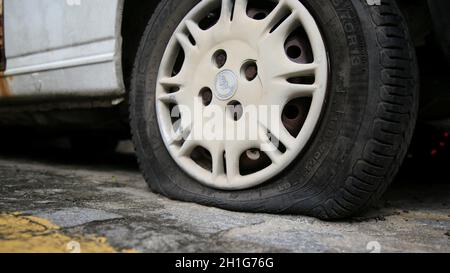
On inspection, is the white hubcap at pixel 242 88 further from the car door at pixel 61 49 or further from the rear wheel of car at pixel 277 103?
the car door at pixel 61 49

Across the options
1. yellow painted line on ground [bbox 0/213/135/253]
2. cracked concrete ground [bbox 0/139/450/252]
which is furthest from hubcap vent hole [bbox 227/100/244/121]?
yellow painted line on ground [bbox 0/213/135/253]

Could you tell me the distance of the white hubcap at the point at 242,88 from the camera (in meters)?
1.36

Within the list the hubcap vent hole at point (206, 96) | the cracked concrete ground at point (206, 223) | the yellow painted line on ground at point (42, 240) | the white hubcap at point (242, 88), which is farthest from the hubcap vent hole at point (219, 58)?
the yellow painted line on ground at point (42, 240)

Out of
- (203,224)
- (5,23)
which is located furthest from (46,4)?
(203,224)

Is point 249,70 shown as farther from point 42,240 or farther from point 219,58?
point 42,240

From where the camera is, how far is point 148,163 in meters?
1.75

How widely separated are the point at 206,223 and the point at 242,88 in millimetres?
531

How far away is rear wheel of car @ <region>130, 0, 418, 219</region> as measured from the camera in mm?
1232

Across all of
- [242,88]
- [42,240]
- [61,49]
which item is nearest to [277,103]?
[242,88]

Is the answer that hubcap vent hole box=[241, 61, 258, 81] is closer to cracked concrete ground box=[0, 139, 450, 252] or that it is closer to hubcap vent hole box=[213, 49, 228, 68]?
hubcap vent hole box=[213, 49, 228, 68]

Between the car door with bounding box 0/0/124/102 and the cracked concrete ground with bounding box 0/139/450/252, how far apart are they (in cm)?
A: 55

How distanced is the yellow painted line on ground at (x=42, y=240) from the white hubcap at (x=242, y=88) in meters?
0.59

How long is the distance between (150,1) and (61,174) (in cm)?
115

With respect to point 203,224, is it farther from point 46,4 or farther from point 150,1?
point 46,4
